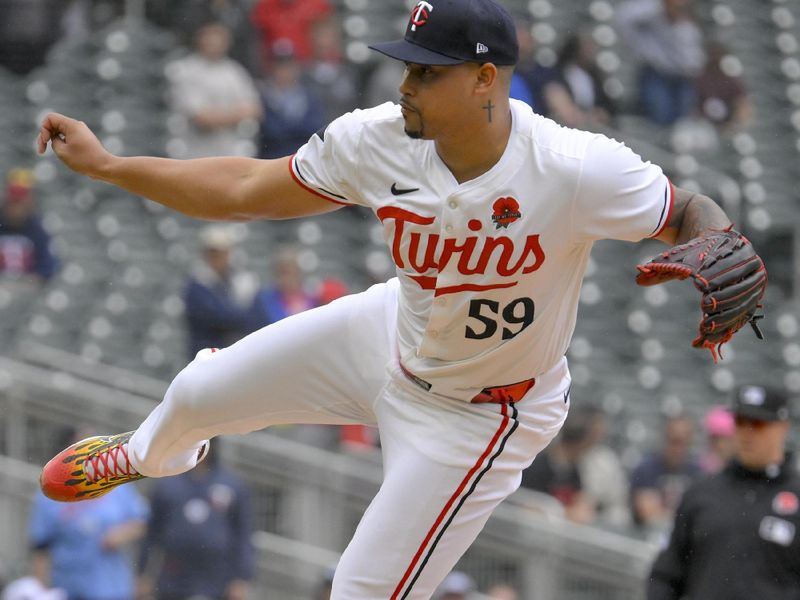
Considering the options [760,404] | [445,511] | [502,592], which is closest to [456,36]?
[445,511]

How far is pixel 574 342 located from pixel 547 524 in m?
1.86

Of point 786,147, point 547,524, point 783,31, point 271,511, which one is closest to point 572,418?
point 547,524

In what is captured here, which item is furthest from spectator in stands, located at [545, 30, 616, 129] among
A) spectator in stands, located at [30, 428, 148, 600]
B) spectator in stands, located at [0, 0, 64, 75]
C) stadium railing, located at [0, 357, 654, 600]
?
spectator in stands, located at [30, 428, 148, 600]

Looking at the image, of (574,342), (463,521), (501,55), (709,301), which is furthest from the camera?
(574,342)

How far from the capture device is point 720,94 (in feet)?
37.7

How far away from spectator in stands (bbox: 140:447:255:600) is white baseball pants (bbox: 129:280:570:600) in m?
3.67

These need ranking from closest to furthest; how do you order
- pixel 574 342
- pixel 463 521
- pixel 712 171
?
pixel 463 521 < pixel 574 342 < pixel 712 171

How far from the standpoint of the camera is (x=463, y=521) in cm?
448

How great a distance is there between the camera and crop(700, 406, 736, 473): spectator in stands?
8672 millimetres

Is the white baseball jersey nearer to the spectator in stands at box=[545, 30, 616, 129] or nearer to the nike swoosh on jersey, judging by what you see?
the nike swoosh on jersey

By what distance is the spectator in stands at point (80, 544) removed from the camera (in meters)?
8.45

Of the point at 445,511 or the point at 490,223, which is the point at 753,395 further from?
the point at 490,223

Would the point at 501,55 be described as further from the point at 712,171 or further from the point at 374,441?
the point at 712,171

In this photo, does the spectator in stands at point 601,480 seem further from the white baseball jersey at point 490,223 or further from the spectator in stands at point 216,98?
the white baseball jersey at point 490,223
